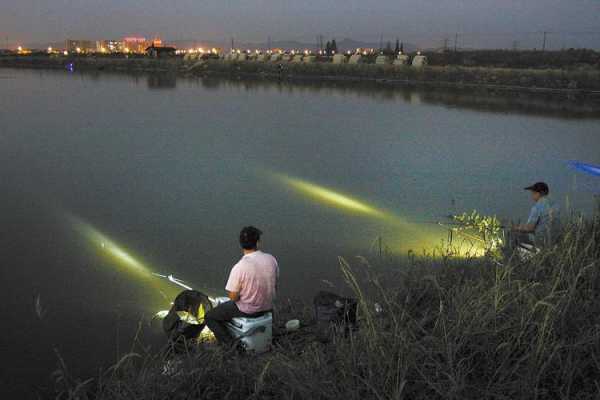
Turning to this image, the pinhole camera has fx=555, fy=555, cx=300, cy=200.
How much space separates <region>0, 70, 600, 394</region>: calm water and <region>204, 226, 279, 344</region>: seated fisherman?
910mm

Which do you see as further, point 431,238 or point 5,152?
point 5,152

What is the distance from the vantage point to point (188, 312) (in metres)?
4.79

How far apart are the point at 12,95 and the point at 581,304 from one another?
32.0 m

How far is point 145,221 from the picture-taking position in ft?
28.8

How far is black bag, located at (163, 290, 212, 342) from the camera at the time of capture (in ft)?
14.6

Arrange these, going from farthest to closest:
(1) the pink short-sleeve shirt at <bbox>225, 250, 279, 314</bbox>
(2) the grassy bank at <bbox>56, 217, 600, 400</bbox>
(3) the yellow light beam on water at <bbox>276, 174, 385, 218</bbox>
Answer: (3) the yellow light beam on water at <bbox>276, 174, 385, 218</bbox>
(1) the pink short-sleeve shirt at <bbox>225, 250, 279, 314</bbox>
(2) the grassy bank at <bbox>56, 217, 600, 400</bbox>

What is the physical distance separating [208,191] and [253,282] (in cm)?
680

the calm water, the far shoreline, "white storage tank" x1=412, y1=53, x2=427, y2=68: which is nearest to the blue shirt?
the calm water

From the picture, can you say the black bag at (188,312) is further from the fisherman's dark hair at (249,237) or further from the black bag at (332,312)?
the black bag at (332,312)

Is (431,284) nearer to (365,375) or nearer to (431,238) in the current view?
(365,375)

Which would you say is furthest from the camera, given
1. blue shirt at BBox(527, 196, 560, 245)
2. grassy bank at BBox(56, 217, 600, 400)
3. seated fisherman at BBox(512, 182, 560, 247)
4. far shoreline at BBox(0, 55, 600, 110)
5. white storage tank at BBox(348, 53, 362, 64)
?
white storage tank at BBox(348, 53, 362, 64)

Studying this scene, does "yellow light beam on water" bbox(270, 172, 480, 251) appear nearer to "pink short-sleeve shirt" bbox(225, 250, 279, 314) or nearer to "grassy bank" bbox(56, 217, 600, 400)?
"pink short-sleeve shirt" bbox(225, 250, 279, 314)

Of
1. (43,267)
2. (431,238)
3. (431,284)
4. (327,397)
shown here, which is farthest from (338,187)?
(327,397)

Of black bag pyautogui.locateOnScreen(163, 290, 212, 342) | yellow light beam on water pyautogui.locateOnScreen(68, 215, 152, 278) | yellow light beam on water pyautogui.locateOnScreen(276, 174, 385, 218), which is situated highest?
black bag pyautogui.locateOnScreen(163, 290, 212, 342)
